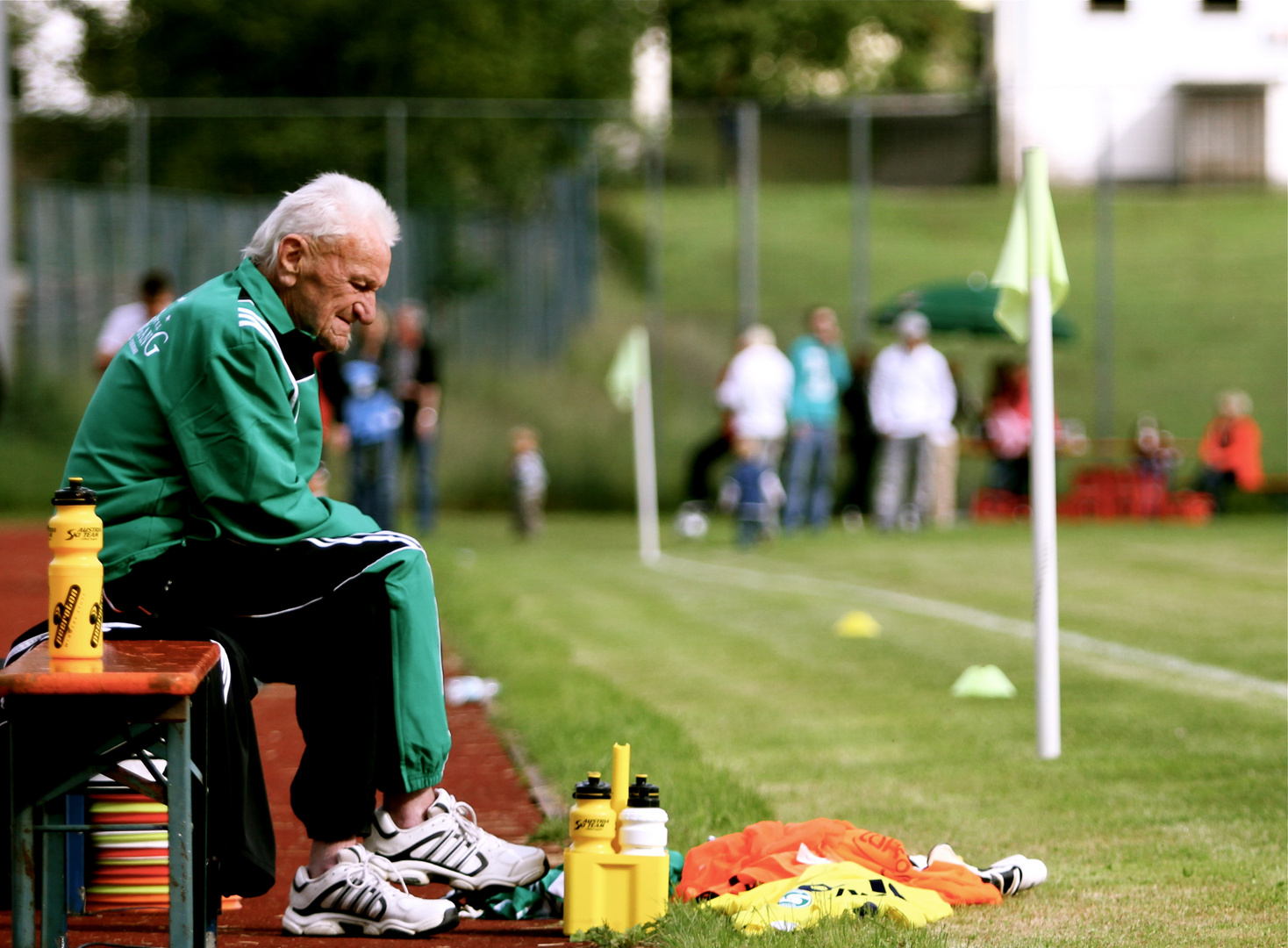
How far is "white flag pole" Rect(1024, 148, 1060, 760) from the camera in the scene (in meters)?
6.38

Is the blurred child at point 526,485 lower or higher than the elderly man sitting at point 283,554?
lower

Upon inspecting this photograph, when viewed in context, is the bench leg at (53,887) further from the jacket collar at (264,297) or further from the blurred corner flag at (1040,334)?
the blurred corner flag at (1040,334)

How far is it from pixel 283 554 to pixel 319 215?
0.81m

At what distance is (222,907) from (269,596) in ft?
3.16

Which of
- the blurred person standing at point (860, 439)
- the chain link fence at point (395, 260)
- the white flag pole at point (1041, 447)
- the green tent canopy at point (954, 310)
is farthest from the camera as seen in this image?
the chain link fence at point (395, 260)

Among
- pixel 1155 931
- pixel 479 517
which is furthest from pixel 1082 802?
pixel 479 517

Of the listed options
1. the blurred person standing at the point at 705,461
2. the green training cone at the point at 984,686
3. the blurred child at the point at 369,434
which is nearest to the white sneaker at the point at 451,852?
the green training cone at the point at 984,686

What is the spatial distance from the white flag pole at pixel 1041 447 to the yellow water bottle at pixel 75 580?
385 cm

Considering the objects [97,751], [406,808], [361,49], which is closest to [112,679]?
[97,751]

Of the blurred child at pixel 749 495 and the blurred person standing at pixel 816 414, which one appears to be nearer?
the blurred child at pixel 749 495

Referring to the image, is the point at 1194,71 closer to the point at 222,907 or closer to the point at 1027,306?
the point at 1027,306

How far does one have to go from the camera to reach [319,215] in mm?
4145

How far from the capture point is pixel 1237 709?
7.28m

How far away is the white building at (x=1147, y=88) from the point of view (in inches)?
969
